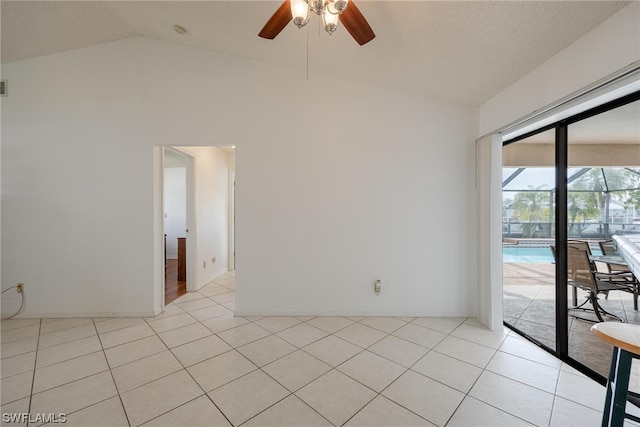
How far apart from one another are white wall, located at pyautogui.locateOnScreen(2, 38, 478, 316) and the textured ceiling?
0.19m

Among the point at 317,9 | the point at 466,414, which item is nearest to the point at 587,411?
the point at 466,414

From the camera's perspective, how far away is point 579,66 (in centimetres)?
177

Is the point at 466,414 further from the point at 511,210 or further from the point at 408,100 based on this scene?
the point at 408,100

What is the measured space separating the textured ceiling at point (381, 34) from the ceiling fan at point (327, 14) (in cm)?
54

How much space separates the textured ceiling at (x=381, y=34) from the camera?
5.81 ft

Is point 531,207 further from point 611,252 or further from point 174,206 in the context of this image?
point 174,206

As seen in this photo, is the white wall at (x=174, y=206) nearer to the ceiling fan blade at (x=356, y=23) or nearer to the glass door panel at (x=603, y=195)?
the ceiling fan blade at (x=356, y=23)

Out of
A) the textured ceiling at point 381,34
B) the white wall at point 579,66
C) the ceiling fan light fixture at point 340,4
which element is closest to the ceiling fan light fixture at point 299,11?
the ceiling fan light fixture at point 340,4

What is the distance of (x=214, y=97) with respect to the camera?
3014 millimetres

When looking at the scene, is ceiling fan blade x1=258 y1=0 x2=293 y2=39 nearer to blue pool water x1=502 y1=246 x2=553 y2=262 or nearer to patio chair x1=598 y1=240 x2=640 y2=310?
patio chair x1=598 y1=240 x2=640 y2=310

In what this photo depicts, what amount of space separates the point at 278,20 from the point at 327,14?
365mm

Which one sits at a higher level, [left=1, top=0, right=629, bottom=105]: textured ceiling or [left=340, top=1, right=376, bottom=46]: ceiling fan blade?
[left=1, top=0, right=629, bottom=105]: textured ceiling

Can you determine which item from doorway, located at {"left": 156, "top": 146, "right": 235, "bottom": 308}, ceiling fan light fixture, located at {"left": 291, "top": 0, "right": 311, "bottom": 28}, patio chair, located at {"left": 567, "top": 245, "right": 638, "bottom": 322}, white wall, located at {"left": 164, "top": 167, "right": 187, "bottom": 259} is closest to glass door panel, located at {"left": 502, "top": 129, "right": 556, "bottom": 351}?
patio chair, located at {"left": 567, "top": 245, "right": 638, "bottom": 322}

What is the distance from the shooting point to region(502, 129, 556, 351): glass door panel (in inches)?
96.3
